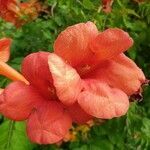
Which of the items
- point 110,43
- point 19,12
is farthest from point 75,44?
point 19,12

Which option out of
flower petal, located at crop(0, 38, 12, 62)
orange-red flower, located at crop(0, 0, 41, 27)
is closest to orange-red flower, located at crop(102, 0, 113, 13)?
orange-red flower, located at crop(0, 0, 41, 27)

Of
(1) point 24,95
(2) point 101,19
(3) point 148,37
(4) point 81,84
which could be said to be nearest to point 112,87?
(4) point 81,84

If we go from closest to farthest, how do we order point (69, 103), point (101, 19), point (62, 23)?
1. point (69, 103)
2. point (101, 19)
3. point (62, 23)

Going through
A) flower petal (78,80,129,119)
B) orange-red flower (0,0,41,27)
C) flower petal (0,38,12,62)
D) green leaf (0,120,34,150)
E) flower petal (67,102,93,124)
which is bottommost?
green leaf (0,120,34,150)

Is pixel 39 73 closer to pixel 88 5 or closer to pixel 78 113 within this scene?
pixel 78 113

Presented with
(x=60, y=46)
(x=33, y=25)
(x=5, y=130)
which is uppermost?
(x=60, y=46)

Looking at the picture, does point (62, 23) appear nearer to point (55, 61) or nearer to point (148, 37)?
point (148, 37)

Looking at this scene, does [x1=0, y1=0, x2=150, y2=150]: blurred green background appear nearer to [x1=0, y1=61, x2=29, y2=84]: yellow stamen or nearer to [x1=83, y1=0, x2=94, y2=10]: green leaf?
[x1=83, y1=0, x2=94, y2=10]: green leaf
